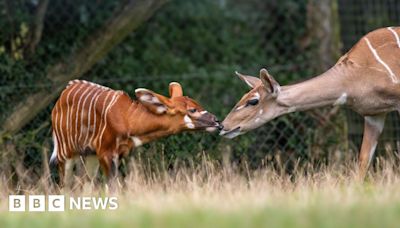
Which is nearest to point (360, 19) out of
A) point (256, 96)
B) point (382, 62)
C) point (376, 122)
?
point (376, 122)

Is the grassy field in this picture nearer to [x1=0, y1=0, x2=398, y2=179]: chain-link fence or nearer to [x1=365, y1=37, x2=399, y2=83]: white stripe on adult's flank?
[x1=365, y1=37, x2=399, y2=83]: white stripe on adult's flank

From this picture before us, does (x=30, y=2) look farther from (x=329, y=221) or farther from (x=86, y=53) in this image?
(x=329, y=221)

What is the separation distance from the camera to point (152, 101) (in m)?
8.32

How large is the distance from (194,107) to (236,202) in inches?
63.5

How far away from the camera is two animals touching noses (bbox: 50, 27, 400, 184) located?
832 centimetres

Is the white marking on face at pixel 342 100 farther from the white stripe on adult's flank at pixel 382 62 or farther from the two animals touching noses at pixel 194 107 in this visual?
the white stripe on adult's flank at pixel 382 62

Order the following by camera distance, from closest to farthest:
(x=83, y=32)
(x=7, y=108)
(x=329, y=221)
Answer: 1. (x=329, y=221)
2. (x=7, y=108)
3. (x=83, y=32)

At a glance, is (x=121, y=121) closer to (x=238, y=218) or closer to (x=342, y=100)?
(x=342, y=100)

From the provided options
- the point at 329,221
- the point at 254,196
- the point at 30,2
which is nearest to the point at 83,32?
the point at 30,2

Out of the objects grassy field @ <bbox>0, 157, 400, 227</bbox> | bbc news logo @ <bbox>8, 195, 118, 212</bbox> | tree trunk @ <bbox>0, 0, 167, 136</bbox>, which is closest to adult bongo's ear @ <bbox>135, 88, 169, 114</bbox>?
grassy field @ <bbox>0, 157, 400, 227</bbox>

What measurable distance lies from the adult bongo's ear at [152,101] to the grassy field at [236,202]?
509 mm

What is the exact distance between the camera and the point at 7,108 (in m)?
10.8

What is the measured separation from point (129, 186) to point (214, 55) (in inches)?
260

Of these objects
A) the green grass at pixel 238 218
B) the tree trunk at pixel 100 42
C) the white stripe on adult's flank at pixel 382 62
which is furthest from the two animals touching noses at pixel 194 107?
the tree trunk at pixel 100 42
